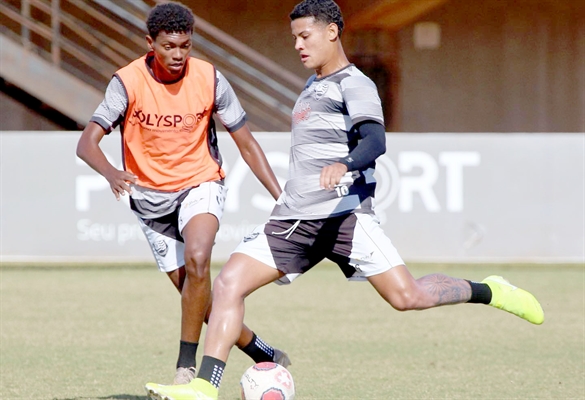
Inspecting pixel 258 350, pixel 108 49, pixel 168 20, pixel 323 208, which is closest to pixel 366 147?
pixel 323 208

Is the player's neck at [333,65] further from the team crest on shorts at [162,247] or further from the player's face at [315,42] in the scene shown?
the team crest on shorts at [162,247]

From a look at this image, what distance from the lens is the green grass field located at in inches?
244

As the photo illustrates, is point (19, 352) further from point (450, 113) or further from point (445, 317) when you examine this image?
point (450, 113)

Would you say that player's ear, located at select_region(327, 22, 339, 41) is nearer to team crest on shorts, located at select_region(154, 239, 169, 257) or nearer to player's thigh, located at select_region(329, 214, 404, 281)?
player's thigh, located at select_region(329, 214, 404, 281)

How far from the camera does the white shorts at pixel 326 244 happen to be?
526cm

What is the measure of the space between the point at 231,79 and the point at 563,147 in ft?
24.8

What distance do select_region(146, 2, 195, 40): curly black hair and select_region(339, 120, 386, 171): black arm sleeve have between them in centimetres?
131

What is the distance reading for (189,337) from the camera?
5770 mm

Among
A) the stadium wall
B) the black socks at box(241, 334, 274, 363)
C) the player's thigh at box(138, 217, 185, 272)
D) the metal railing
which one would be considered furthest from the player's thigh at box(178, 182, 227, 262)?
the metal railing

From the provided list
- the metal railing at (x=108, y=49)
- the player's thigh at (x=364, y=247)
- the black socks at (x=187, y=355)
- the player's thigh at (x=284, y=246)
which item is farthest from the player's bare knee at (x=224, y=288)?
the metal railing at (x=108, y=49)

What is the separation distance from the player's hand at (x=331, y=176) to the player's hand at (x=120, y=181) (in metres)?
1.27

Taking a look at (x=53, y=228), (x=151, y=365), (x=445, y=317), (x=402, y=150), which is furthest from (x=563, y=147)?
(x=151, y=365)

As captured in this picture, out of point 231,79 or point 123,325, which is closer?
point 123,325

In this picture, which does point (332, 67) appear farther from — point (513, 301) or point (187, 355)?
point (187, 355)
